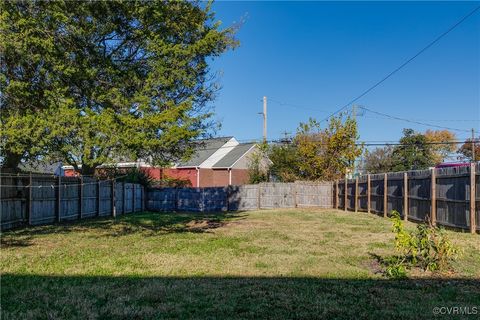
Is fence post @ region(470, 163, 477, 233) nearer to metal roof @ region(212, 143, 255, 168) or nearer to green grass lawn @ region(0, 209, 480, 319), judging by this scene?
green grass lawn @ region(0, 209, 480, 319)

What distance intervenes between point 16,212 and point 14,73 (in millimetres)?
4392

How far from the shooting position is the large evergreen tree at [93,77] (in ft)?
33.5

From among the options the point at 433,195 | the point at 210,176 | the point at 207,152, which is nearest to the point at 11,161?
the point at 433,195

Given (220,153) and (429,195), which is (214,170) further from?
(429,195)

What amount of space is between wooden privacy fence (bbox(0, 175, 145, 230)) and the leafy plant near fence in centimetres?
1036

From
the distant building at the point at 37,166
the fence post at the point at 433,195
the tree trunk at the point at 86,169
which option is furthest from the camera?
the tree trunk at the point at 86,169

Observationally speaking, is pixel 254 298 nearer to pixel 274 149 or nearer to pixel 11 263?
pixel 11 263

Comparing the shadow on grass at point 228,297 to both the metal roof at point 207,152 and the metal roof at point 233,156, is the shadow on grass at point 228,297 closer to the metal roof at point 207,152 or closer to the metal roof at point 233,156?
the metal roof at point 207,152

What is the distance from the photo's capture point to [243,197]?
90.0 feet

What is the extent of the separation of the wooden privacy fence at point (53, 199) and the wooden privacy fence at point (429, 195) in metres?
11.1

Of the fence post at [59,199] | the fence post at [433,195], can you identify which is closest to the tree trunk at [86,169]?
the fence post at [59,199]

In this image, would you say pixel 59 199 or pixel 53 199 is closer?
pixel 53 199

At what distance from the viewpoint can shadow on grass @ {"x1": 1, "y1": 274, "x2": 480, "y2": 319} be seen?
15.2ft

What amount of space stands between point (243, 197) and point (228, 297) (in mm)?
22138
